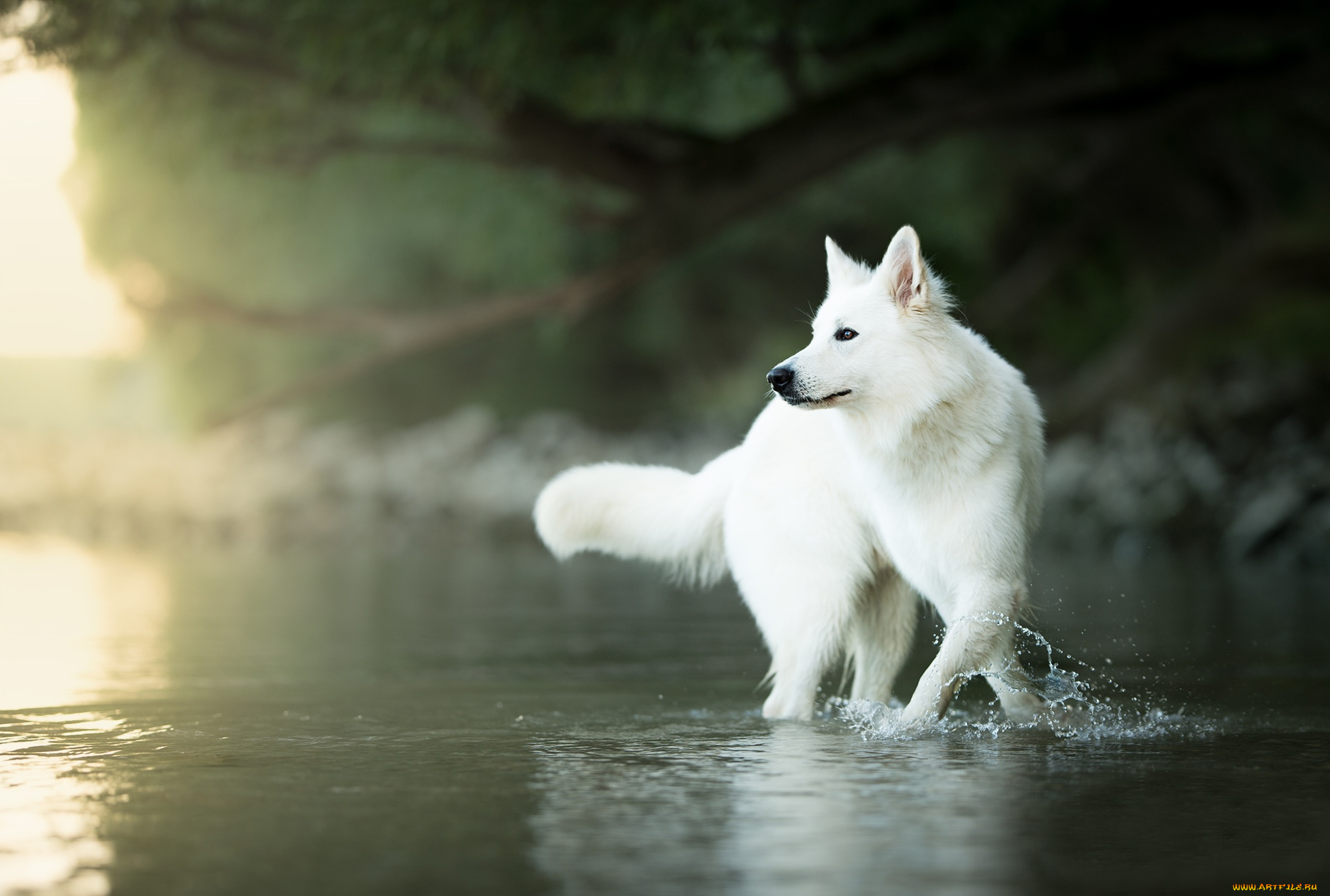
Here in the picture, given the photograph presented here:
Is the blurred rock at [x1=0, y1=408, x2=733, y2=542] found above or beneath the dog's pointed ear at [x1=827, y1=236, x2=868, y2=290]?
above

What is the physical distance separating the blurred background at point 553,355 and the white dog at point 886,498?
1.77 feet

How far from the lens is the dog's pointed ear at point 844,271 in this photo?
6.24 m

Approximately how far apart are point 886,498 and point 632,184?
8.54 meters

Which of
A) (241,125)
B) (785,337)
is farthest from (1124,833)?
(785,337)

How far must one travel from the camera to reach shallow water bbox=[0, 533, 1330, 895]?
3.49 metres

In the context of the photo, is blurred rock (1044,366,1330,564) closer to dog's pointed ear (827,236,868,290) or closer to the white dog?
the white dog

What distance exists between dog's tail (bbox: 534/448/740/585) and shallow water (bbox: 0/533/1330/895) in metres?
0.63

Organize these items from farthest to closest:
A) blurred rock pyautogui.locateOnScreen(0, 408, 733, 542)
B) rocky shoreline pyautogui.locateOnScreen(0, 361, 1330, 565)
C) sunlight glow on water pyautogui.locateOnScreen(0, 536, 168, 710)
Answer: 1. blurred rock pyautogui.locateOnScreen(0, 408, 733, 542)
2. rocky shoreline pyautogui.locateOnScreen(0, 361, 1330, 565)
3. sunlight glow on water pyautogui.locateOnScreen(0, 536, 168, 710)

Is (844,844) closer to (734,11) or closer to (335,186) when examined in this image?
(734,11)

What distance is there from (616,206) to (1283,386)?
9179 mm

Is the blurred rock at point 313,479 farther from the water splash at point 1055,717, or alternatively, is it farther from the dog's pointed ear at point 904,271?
the dog's pointed ear at point 904,271

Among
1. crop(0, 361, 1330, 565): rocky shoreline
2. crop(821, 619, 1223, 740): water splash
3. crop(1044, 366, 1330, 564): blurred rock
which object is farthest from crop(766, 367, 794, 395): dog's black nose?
crop(1044, 366, 1330, 564): blurred rock

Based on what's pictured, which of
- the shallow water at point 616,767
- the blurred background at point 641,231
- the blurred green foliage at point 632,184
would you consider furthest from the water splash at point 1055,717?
the blurred background at point 641,231

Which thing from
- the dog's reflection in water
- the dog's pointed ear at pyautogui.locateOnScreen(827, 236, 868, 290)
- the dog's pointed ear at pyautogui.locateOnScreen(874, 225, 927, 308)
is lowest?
Answer: the dog's reflection in water
